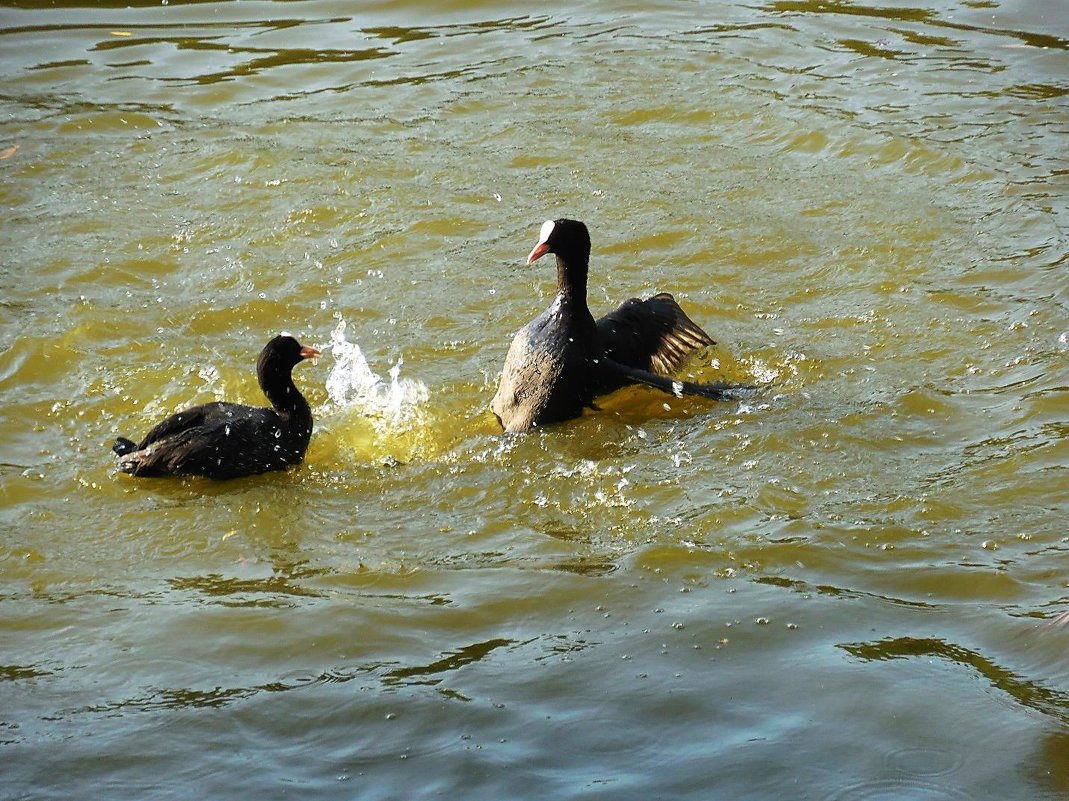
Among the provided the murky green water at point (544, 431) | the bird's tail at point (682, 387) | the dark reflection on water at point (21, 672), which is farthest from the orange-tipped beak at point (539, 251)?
the dark reflection on water at point (21, 672)

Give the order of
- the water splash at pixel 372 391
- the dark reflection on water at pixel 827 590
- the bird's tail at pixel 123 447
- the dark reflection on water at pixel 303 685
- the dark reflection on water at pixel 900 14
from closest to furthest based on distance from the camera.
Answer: the dark reflection on water at pixel 303 685, the dark reflection on water at pixel 827 590, the bird's tail at pixel 123 447, the water splash at pixel 372 391, the dark reflection on water at pixel 900 14

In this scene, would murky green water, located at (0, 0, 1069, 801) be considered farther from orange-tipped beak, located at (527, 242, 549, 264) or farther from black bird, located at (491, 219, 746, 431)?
orange-tipped beak, located at (527, 242, 549, 264)

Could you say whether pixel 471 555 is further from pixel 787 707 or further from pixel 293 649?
pixel 787 707

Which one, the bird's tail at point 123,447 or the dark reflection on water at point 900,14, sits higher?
the dark reflection on water at point 900,14

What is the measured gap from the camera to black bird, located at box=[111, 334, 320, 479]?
267 inches

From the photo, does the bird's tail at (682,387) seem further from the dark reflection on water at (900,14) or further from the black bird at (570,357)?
the dark reflection on water at (900,14)

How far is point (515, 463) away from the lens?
7.03m

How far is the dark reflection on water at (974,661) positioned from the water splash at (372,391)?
10.8 feet

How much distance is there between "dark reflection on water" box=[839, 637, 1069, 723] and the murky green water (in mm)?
20

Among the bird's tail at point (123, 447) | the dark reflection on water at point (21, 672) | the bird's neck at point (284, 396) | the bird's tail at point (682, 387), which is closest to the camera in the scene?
the dark reflection on water at point (21, 672)

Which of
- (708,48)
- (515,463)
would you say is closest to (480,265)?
(515,463)

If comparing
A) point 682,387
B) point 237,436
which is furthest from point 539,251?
point 237,436

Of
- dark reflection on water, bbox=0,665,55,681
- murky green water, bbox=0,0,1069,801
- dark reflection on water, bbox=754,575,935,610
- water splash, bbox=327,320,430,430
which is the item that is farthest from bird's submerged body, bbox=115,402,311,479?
dark reflection on water, bbox=754,575,935,610

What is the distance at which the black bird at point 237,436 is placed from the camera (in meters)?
6.77
